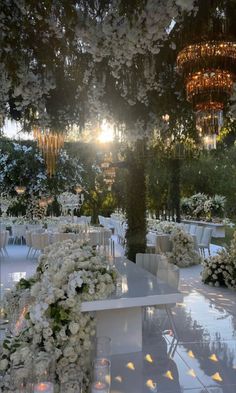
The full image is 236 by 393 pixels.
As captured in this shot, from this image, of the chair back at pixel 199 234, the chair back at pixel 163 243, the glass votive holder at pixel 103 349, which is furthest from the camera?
the chair back at pixel 199 234

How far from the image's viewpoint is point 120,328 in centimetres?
385

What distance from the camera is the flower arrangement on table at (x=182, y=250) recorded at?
9.57 metres

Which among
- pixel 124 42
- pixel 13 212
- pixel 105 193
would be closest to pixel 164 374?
pixel 124 42

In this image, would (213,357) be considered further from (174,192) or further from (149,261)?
(174,192)

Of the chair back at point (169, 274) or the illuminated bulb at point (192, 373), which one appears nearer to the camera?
the illuminated bulb at point (192, 373)

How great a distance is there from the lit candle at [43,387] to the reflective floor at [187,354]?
960 mm

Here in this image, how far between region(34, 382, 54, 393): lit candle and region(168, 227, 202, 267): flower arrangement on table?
7.48 meters

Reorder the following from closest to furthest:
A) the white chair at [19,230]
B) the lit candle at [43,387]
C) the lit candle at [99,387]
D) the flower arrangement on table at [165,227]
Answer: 1. the lit candle at [43,387]
2. the lit candle at [99,387]
3. the flower arrangement on table at [165,227]
4. the white chair at [19,230]

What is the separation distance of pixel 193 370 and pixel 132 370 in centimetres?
54

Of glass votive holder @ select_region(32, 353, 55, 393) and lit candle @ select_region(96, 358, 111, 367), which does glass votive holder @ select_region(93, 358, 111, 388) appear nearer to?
lit candle @ select_region(96, 358, 111, 367)

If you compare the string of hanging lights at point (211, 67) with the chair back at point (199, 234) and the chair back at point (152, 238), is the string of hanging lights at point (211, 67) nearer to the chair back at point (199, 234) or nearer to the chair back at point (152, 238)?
the chair back at point (152, 238)

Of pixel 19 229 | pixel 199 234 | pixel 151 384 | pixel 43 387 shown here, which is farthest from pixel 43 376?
pixel 19 229

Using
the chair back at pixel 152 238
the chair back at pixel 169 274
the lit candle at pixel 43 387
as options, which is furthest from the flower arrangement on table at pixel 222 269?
the lit candle at pixel 43 387

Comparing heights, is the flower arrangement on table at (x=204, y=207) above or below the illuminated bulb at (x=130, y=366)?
above
